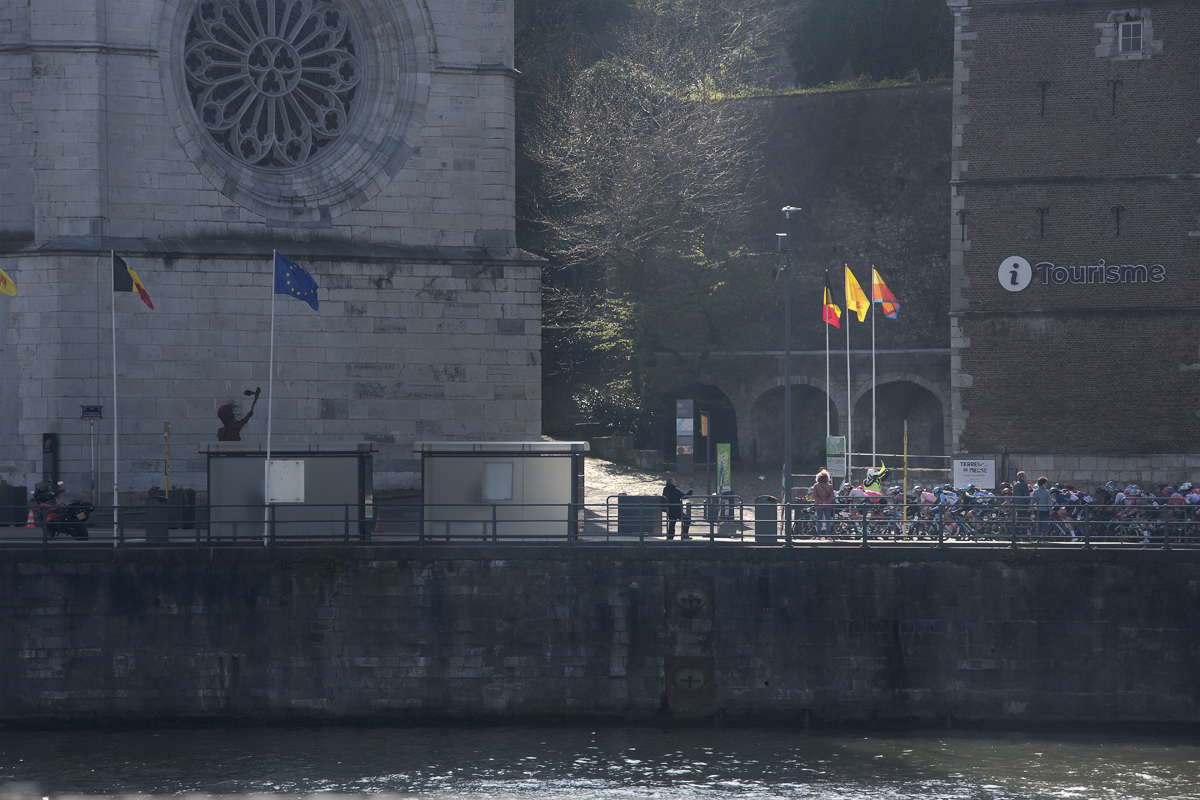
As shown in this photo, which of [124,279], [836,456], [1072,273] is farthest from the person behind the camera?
[1072,273]

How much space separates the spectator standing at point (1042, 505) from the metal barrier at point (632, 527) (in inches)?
1.5

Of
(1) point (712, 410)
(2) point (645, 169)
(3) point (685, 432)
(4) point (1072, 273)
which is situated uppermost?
(2) point (645, 169)

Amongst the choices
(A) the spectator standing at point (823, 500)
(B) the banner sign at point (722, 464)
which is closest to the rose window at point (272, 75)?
(B) the banner sign at point (722, 464)

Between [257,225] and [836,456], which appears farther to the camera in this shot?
[257,225]

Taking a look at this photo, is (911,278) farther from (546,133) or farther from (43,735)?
(43,735)

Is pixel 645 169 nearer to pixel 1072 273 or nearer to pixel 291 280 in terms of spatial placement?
pixel 1072 273

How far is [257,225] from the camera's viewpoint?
87.4 feet

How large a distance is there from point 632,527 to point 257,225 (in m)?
10.8

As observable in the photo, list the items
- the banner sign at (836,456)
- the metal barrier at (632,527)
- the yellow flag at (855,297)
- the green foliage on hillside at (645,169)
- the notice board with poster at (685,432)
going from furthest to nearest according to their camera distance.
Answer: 1. the green foliage on hillside at (645,169)
2. the notice board with poster at (685,432)
3. the yellow flag at (855,297)
4. the banner sign at (836,456)
5. the metal barrier at (632,527)

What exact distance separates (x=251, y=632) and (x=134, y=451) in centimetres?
713

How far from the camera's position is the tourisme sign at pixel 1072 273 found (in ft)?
99.0

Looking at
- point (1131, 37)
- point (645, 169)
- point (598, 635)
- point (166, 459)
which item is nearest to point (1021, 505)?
point (598, 635)

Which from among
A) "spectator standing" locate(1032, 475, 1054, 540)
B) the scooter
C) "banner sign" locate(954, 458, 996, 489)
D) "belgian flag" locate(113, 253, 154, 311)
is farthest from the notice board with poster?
the scooter

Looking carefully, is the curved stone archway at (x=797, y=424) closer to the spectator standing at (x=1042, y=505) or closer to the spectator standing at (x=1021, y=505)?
the spectator standing at (x=1021, y=505)
